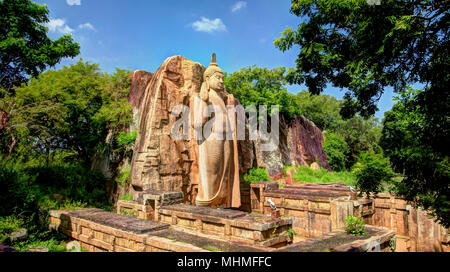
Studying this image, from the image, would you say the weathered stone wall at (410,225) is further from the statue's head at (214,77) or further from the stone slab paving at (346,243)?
the statue's head at (214,77)

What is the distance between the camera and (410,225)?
27.7ft

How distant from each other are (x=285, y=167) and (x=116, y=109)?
10350 millimetres

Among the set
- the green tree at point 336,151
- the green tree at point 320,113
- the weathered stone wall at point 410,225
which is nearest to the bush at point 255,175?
the weathered stone wall at point 410,225

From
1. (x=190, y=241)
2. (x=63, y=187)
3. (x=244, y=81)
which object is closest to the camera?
(x=190, y=241)

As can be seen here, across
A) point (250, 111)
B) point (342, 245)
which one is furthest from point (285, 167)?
point (342, 245)

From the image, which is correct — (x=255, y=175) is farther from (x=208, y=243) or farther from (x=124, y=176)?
(x=208, y=243)

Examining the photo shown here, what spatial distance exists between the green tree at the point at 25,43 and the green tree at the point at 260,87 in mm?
9220

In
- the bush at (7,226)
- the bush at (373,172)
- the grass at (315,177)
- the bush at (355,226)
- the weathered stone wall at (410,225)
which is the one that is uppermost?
the bush at (373,172)

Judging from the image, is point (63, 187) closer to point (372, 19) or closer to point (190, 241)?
point (190, 241)

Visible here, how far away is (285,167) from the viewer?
17.0 meters

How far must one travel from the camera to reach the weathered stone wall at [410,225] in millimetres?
7594

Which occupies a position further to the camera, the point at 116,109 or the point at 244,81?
the point at 244,81

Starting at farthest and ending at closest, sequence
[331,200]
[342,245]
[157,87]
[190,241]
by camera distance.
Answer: [157,87], [331,200], [190,241], [342,245]

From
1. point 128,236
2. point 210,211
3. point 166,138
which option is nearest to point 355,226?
point 210,211
